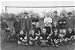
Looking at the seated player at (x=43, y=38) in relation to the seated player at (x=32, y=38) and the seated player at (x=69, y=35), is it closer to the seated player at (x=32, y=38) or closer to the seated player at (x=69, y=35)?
the seated player at (x=32, y=38)

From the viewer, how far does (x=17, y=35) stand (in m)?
3.93

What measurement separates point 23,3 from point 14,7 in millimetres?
313

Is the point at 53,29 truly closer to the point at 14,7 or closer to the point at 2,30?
the point at 14,7

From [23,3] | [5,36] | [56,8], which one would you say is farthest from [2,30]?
[56,8]

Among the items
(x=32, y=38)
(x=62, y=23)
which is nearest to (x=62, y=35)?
(x=62, y=23)

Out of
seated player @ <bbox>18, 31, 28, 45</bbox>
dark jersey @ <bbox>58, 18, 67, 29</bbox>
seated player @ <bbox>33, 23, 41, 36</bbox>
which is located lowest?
seated player @ <bbox>18, 31, 28, 45</bbox>

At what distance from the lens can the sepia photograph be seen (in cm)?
380

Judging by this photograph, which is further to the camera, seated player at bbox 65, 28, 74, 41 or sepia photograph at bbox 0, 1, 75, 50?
seated player at bbox 65, 28, 74, 41

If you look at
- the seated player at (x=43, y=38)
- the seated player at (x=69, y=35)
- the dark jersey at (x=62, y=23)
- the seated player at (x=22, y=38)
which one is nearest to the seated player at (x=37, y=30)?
the seated player at (x=43, y=38)

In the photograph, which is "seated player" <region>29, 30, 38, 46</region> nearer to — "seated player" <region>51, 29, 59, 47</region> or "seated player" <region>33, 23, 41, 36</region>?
"seated player" <region>33, 23, 41, 36</region>

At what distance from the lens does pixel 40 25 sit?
12.5ft

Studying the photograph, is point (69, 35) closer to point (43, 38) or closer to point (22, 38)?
point (43, 38)

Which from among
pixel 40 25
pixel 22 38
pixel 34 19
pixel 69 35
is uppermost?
pixel 34 19

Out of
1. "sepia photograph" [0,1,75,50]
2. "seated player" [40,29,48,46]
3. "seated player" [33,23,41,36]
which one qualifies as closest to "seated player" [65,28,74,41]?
"sepia photograph" [0,1,75,50]
